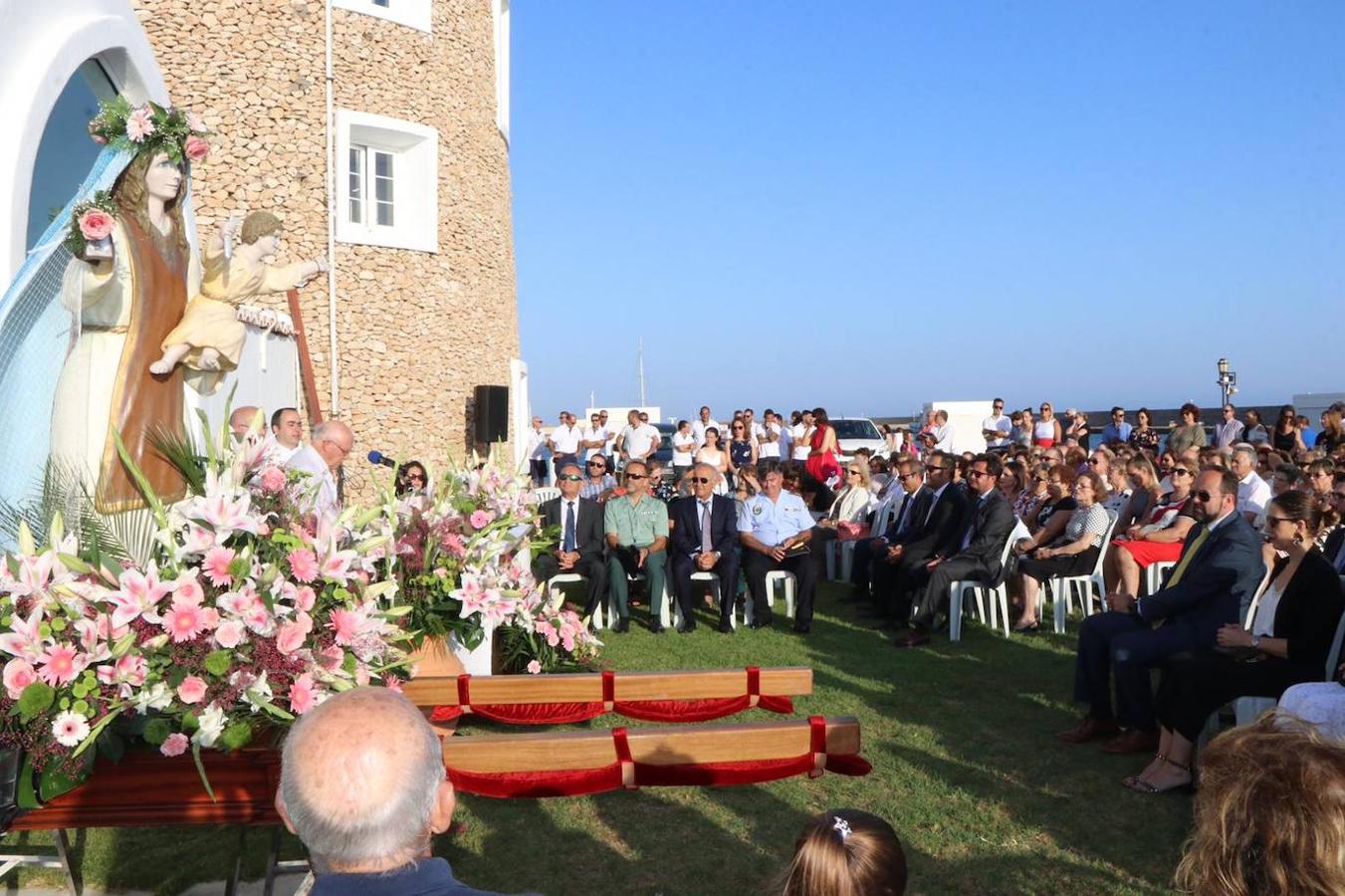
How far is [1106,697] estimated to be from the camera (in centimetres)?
633

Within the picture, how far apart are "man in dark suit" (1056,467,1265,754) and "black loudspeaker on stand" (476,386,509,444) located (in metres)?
13.5

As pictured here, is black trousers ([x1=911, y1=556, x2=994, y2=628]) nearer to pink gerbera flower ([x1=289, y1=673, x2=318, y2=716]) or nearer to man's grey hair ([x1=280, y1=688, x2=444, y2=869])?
pink gerbera flower ([x1=289, y1=673, x2=318, y2=716])

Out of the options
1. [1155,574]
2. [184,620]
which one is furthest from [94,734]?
[1155,574]

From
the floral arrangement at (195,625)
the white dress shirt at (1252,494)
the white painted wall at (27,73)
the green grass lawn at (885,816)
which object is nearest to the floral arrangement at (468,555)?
the green grass lawn at (885,816)

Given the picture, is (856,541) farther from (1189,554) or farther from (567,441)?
(567,441)

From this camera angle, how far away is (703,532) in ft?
35.3

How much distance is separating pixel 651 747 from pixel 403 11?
1544cm

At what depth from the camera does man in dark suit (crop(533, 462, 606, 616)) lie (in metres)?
10.6

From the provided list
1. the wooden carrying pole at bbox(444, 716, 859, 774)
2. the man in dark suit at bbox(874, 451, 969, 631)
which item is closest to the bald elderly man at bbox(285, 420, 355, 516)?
the wooden carrying pole at bbox(444, 716, 859, 774)

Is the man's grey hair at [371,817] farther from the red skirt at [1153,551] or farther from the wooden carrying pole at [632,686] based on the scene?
the red skirt at [1153,551]

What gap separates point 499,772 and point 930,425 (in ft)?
51.0

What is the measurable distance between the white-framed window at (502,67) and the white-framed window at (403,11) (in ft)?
8.02

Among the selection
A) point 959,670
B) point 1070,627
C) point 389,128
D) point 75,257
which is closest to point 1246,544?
point 959,670

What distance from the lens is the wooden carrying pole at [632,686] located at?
220 inches
